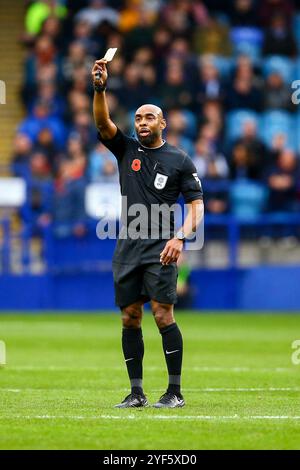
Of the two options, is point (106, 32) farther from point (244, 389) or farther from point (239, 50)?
point (244, 389)

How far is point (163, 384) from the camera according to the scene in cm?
1161

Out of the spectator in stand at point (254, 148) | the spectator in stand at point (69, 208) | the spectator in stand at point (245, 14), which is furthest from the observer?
the spectator in stand at point (245, 14)

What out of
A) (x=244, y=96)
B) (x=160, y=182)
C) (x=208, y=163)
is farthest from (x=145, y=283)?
(x=244, y=96)

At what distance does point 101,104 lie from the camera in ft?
31.2

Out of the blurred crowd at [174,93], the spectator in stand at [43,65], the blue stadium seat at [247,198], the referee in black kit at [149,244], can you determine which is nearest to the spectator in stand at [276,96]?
the blurred crowd at [174,93]

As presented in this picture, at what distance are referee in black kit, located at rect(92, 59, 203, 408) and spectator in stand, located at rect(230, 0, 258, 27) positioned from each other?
704 inches

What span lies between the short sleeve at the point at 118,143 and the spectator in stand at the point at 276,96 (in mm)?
15372

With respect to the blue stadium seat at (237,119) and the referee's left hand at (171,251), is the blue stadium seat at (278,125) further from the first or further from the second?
the referee's left hand at (171,251)

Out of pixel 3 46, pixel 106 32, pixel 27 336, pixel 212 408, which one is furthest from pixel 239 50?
pixel 212 408

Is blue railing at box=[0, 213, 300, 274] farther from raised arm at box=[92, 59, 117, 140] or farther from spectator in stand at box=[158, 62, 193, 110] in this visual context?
raised arm at box=[92, 59, 117, 140]

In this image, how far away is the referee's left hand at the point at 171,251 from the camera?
956 centimetres

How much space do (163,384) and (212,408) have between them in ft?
6.56

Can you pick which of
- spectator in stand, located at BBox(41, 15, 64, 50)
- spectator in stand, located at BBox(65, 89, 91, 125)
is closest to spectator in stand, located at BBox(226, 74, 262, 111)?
spectator in stand, located at BBox(65, 89, 91, 125)

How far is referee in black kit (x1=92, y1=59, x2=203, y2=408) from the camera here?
971 cm
